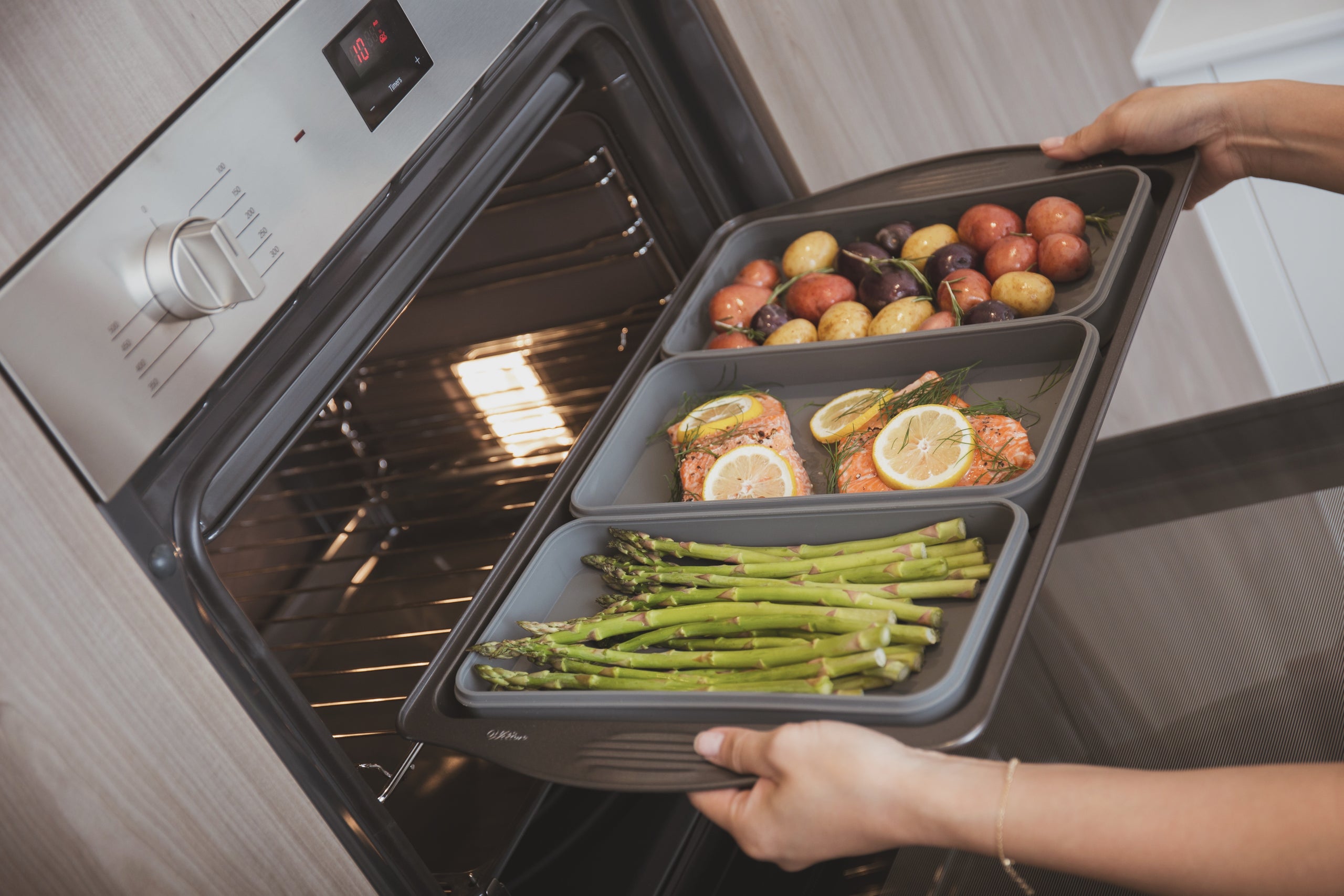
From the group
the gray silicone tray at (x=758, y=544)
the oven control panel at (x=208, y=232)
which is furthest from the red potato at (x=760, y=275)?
the oven control panel at (x=208, y=232)

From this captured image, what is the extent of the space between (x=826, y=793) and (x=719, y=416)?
61 centimetres

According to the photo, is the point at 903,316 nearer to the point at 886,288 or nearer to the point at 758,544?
the point at 886,288

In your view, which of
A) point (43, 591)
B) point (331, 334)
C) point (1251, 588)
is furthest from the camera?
point (1251, 588)

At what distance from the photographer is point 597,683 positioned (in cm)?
96

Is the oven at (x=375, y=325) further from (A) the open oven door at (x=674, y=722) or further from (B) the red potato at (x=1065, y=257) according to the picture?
(B) the red potato at (x=1065, y=257)

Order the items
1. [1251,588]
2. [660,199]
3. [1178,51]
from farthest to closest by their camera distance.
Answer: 1. [1178,51]
2. [660,199]
3. [1251,588]

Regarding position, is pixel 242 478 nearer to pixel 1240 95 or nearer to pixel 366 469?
pixel 366 469

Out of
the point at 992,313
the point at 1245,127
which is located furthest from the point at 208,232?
the point at 1245,127

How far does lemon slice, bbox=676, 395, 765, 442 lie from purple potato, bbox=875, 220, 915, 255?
14.4 inches

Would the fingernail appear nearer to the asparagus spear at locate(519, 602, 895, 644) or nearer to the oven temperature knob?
the asparagus spear at locate(519, 602, 895, 644)

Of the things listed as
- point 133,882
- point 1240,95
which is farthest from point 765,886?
point 1240,95

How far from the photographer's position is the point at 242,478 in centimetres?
84

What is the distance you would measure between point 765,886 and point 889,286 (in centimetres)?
86

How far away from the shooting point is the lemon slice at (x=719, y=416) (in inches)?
50.0
